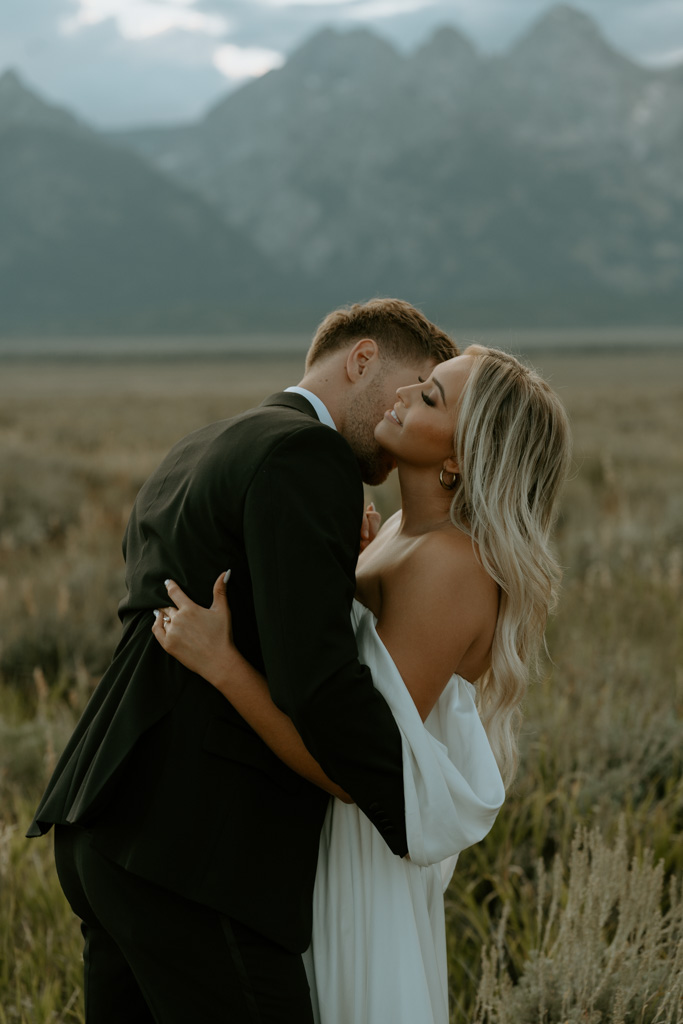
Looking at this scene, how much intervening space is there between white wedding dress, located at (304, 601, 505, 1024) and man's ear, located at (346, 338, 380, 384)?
639mm

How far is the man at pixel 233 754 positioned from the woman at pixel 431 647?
0.27 ft

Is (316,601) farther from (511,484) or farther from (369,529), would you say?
(369,529)

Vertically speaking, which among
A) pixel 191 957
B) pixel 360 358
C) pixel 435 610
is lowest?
pixel 191 957

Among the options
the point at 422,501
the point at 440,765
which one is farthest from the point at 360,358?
the point at 440,765

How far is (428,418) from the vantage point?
8.05ft

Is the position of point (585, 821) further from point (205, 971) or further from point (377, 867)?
point (205, 971)

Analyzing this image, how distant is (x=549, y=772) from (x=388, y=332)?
7.20ft

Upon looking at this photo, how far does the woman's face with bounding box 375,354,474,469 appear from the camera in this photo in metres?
2.45

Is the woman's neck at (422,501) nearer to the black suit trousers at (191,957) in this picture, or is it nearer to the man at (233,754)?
the man at (233,754)

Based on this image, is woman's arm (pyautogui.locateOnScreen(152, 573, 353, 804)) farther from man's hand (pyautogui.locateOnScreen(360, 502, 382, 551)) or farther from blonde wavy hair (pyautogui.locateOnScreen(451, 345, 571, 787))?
man's hand (pyautogui.locateOnScreen(360, 502, 382, 551))

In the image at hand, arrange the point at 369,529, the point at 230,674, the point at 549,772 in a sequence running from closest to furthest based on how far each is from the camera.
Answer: the point at 230,674 < the point at 369,529 < the point at 549,772

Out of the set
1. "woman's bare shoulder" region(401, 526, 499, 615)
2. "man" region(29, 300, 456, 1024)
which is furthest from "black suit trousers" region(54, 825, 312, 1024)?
"woman's bare shoulder" region(401, 526, 499, 615)

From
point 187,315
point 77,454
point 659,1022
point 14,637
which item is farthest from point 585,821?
point 187,315

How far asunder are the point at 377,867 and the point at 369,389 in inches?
45.7
